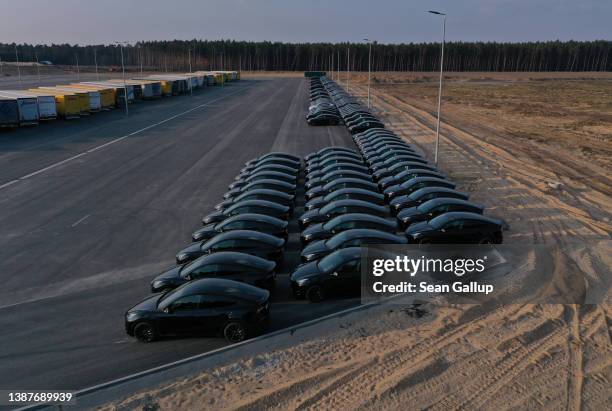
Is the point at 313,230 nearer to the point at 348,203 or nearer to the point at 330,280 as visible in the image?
the point at 348,203

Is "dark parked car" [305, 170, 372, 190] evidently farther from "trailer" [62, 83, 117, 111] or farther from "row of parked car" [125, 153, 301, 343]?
"trailer" [62, 83, 117, 111]

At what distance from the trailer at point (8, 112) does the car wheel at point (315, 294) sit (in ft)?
120

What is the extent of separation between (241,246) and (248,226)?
5.52 ft

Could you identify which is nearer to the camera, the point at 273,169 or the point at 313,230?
the point at 313,230

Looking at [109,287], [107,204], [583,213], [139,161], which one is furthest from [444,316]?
[139,161]

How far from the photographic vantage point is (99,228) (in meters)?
19.3

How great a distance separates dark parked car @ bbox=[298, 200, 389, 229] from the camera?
58.6 ft

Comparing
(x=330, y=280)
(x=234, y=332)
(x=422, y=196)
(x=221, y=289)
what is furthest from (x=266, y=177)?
(x=234, y=332)

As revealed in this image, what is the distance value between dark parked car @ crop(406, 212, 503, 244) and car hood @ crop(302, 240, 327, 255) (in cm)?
308

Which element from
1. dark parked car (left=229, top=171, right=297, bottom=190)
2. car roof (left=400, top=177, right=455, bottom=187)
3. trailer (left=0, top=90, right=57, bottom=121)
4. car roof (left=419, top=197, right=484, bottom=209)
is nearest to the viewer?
car roof (left=419, top=197, right=484, bottom=209)

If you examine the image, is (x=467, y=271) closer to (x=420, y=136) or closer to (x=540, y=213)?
(x=540, y=213)

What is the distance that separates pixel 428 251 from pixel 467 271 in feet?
4.33

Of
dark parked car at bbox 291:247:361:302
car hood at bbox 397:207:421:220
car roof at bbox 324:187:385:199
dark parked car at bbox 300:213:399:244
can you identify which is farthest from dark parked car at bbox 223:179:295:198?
dark parked car at bbox 291:247:361:302

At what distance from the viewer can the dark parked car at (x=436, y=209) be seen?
17.6 meters
